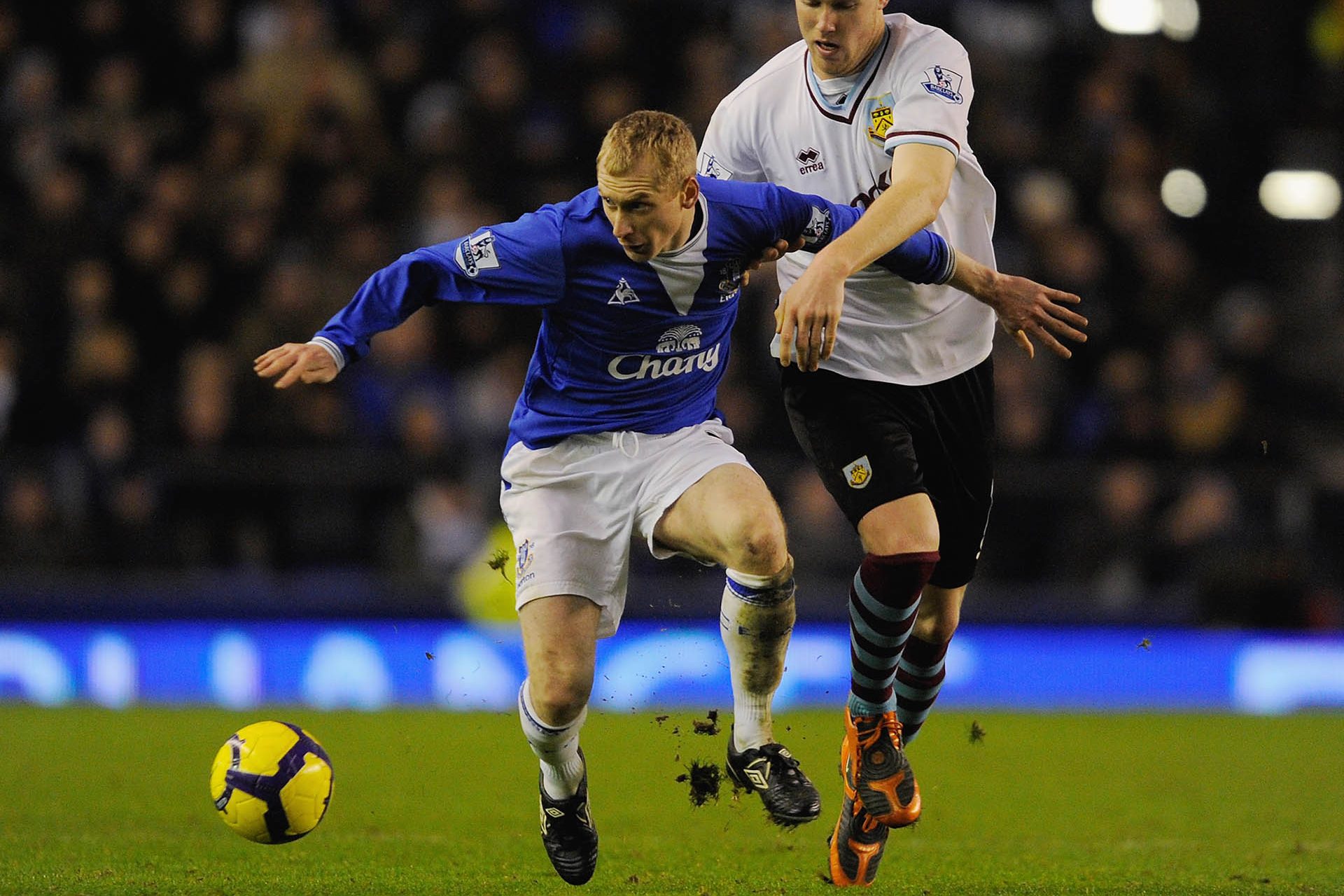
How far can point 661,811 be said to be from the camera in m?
7.63

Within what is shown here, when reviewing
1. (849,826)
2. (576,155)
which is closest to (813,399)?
(849,826)

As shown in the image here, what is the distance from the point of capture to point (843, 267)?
187 inches

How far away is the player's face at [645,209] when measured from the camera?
4.98 metres

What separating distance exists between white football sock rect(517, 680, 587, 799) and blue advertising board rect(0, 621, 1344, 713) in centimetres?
501

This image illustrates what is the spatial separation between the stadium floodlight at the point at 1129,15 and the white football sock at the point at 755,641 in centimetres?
1039

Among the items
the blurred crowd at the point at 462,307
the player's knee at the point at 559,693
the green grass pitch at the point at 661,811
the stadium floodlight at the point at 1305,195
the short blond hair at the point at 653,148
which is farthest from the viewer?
the stadium floodlight at the point at 1305,195

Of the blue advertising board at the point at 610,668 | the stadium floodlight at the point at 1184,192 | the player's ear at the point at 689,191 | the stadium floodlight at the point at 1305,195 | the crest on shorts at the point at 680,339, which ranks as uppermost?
the player's ear at the point at 689,191

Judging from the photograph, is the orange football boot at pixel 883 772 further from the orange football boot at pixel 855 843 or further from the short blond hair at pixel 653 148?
the short blond hair at pixel 653 148

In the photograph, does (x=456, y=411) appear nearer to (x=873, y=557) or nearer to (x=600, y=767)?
(x=600, y=767)

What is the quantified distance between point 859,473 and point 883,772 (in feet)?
3.28

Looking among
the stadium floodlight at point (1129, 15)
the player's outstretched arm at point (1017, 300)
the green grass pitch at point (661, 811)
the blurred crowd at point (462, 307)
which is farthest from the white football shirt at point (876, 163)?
the stadium floodlight at point (1129, 15)

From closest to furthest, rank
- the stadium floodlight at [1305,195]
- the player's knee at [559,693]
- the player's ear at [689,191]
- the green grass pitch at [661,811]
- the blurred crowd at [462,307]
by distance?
the player's ear at [689,191] < the player's knee at [559,693] < the green grass pitch at [661,811] < the blurred crowd at [462,307] < the stadium floodlight at [1305,195]

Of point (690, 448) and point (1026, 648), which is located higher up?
point (690, 448)

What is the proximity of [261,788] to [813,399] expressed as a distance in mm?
2223
